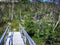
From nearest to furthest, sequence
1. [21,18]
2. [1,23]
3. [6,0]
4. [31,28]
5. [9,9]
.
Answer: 1. [31,28]
2. [1,23]
3. [21,18]
4. [9,9]
5. [6,0]

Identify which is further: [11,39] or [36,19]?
[36,19]

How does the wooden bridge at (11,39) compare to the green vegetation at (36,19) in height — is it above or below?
above

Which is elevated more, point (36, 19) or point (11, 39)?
point (11, 39)

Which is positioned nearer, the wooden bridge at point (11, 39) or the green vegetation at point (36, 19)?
the wooden bridge at point (11, 39)

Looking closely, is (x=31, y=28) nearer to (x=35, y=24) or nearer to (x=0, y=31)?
(x=35, y=24)

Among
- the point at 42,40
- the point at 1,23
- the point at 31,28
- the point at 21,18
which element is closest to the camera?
the point at 42,40

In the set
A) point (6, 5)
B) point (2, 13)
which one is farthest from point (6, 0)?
point (2, 13)

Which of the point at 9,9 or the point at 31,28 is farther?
the point at 9,9

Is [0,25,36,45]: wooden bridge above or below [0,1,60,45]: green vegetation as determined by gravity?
above

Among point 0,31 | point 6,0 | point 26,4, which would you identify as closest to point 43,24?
point 0,31

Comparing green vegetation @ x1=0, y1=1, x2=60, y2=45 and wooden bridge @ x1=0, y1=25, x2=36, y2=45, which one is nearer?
wooden bridge @ x1=0, y1=25, x2=36, y2=45
